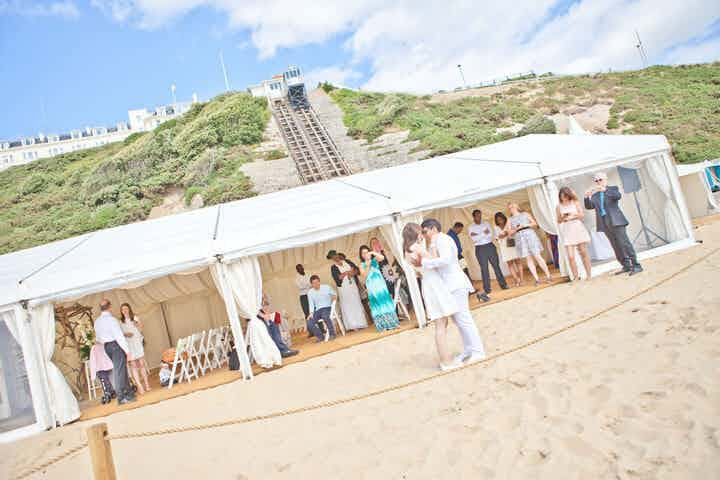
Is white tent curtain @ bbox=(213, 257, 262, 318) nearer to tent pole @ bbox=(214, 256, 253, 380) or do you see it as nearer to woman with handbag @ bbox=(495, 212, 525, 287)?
tent pole @ bbox=(214, 256, 253, 380)

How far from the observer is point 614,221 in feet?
17.6

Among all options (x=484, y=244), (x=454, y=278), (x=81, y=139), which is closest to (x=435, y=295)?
(x=454, y=278)

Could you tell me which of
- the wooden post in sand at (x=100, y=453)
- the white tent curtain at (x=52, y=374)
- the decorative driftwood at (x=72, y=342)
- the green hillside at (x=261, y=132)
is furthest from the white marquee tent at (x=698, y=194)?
the decorative driftwood at (x=72, y=342)

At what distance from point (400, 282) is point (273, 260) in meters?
2.97

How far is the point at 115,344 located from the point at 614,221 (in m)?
6.33

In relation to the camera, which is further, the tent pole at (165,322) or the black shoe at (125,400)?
the tent pole at (165,322)

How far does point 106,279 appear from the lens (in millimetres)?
5137

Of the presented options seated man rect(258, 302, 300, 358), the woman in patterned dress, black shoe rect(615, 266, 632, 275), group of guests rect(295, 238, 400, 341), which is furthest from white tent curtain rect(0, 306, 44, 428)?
black shoe rect(615, 266, 632, 275)

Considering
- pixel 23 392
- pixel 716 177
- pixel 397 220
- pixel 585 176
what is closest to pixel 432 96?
pixel 716 177

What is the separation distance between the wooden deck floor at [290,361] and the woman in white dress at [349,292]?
6.8 inches

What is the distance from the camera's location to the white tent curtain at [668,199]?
6410 millimetres

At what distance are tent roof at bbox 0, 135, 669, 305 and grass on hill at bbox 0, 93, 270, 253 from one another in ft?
35.2

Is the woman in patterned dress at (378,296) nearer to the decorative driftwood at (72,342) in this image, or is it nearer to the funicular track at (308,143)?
the decorative driftwood at (72,342)

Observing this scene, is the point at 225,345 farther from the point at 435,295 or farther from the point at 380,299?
the point at 435,295
